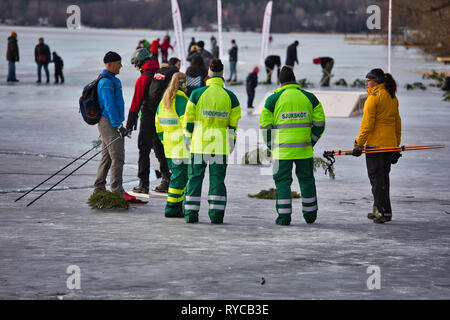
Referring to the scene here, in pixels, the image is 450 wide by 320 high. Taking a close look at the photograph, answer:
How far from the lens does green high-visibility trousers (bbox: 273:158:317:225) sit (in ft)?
30.6

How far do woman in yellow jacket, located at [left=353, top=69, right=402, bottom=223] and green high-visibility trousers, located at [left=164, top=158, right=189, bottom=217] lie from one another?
1.93 m

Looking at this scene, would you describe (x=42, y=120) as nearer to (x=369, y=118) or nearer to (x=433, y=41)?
(x=369, y=118)

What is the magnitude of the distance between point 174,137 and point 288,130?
1491mm

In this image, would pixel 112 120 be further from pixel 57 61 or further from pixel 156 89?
pixel 57 61

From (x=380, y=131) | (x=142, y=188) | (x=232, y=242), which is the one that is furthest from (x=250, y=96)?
(x=232, y=242)

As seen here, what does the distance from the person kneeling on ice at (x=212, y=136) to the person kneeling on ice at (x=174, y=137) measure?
0.32 m

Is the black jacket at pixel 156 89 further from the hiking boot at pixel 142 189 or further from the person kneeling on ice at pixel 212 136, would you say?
the person kneeling on ice at pixel 212 136

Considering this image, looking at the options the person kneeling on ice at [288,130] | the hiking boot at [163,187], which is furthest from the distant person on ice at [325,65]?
the person kneeling on ice at [288,130]

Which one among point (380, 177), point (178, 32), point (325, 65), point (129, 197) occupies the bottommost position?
point (129, 197)

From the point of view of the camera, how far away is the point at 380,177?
31.3ft

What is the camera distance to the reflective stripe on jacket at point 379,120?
941 centimetres

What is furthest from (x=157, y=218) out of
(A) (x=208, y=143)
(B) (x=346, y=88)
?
(B) (x=346, y=88)

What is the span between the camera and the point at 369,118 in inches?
371

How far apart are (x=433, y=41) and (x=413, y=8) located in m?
3.64
